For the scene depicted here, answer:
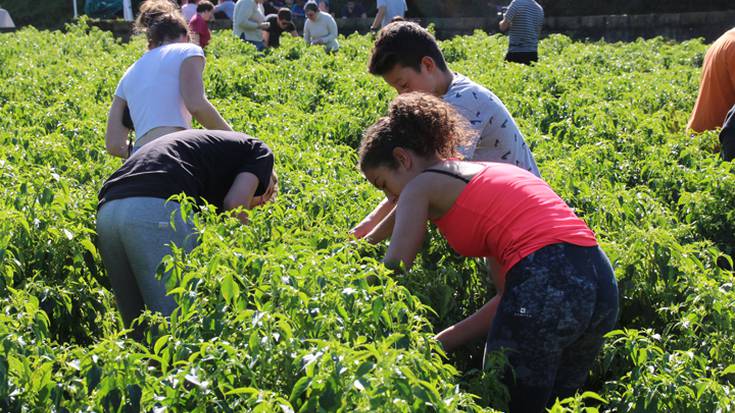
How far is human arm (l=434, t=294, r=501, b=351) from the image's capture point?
411 centimetres

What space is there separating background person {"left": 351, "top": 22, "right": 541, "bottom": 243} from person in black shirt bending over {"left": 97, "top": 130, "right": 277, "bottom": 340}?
1.89ft

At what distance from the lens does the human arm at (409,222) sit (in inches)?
151

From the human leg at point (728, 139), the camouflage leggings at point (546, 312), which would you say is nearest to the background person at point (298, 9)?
the human leg at point (728, 139)

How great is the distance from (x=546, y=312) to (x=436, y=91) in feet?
4.75

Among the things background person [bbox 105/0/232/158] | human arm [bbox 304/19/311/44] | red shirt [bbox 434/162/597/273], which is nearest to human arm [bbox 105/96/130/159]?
background person [bbox 105/0/232/158]

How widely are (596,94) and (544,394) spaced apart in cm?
741

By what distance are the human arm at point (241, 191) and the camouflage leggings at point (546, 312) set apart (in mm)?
1269

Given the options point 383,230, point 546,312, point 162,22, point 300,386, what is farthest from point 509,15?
point 300,386

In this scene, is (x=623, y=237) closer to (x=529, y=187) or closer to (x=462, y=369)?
(x=462, y=369)

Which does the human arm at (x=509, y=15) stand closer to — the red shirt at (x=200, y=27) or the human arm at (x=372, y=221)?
the red shirt at (x=200, y=27)

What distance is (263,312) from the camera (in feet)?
10.4

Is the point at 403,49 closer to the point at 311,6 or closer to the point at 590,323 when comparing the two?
the point at 590,323

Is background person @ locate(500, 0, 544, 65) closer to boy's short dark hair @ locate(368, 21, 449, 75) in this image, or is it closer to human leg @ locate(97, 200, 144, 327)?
boy's short dark hair @ locate(368, 21, 449, 75)

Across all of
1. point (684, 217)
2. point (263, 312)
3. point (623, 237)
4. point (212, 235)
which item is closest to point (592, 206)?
point (623, 237)
